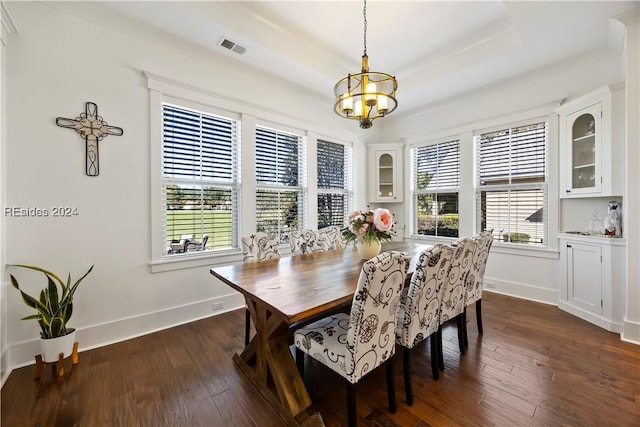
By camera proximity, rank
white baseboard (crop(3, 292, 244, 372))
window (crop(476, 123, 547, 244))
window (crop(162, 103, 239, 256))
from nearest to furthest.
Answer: white baseboard (crop(3, 292, 244, 372)) → window (crop(162, 103, 239, 256)) → window (crop(476, 123, 547, 244))

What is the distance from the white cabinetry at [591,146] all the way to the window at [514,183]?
0.97 ft

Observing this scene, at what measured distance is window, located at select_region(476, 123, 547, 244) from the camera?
3561mm

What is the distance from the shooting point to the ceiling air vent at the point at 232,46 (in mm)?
2840

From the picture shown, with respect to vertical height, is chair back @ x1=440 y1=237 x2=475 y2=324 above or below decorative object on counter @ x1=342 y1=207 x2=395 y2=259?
below

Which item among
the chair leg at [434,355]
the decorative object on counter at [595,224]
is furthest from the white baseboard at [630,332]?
the chair leg at [434,355]

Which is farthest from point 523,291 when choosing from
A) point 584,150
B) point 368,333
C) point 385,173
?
point 368,333

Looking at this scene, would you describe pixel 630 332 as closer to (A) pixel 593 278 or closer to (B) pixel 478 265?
(A) pixel 593 278

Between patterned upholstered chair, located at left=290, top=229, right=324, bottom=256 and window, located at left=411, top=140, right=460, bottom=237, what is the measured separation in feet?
8.02

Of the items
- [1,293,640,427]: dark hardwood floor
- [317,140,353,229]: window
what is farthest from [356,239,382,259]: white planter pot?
[317,140,353,229]: window

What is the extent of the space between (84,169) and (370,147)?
13.6 feet

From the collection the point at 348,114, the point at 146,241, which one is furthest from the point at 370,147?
the point at 146,241

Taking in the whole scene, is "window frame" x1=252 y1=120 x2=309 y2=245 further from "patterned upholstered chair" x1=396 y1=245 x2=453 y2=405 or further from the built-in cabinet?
"patterned upholstered chair" x1=396 y1=245 x2=453 y2=405

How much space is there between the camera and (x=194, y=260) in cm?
303

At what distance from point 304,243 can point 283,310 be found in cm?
177
